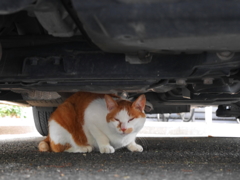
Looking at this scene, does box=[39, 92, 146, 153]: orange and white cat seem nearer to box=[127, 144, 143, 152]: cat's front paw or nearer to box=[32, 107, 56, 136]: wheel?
box=[127, 144, 143, 152]: cat's front paw

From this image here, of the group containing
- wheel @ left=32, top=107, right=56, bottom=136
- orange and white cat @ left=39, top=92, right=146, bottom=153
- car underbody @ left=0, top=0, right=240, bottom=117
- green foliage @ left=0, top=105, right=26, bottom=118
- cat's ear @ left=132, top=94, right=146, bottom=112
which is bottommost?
green foliage @ left=0, top=105, right=26, bottom=118

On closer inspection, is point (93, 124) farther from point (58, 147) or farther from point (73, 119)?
point (58, 147)

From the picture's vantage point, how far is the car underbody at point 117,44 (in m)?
1.27

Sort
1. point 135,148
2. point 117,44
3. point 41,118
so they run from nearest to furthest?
point 117,44 → point 135,148 → point 41,118

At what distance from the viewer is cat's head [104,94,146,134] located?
2775 mm

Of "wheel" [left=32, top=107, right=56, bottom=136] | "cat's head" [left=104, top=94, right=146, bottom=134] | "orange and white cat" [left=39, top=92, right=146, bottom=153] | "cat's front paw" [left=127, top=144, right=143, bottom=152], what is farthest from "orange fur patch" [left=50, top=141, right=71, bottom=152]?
"wheel" [left=32, top=107, right=56, bottom=136]

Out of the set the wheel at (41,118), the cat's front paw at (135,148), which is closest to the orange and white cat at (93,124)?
the cat's front paw at (135,148)

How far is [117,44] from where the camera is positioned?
4.97 feet

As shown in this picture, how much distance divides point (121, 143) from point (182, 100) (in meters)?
0.84

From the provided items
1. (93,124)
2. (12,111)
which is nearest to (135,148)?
(93,124)

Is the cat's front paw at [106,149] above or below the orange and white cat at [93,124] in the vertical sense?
below

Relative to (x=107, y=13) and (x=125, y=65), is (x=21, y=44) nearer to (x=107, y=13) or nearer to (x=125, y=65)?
(x=125, y=65)

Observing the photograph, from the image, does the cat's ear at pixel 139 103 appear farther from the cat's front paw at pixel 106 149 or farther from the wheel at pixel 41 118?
the wheel at pixel 41 118

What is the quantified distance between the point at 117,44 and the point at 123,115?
1333 mm
